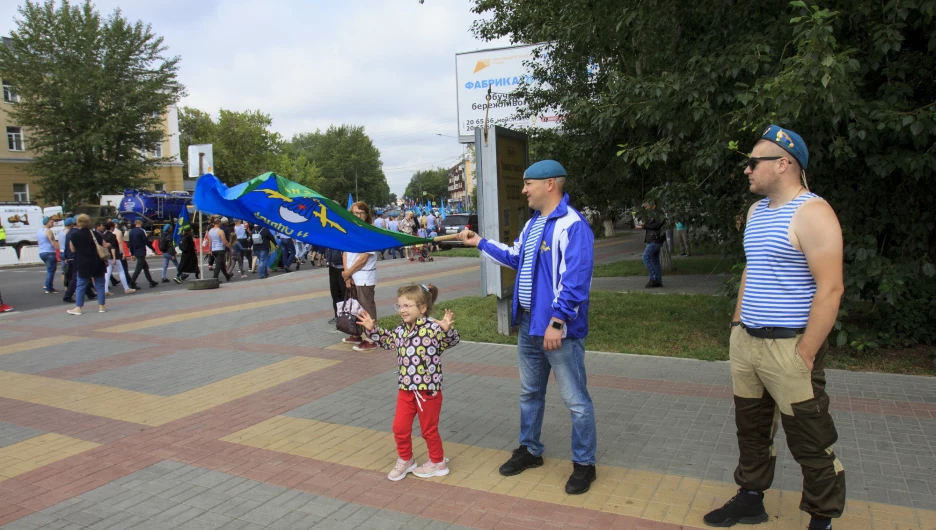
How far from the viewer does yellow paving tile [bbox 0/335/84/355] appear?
8.86m

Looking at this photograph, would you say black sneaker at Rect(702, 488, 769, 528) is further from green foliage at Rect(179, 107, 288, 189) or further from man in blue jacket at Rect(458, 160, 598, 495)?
green foliage at Rect(179, 107, 288, 189)

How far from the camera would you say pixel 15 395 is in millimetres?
6566

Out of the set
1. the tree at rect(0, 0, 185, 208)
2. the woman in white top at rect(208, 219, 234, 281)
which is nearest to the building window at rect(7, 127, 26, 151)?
the tree at rect(0, 0, 185, 208)

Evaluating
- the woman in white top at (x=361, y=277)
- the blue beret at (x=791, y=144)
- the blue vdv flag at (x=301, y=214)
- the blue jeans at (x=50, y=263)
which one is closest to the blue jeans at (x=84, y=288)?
the blue jeans at (x=50, y=263)

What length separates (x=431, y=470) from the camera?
4355mm

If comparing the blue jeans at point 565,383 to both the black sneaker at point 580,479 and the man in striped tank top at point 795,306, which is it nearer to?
the black sneaker at point 580,479

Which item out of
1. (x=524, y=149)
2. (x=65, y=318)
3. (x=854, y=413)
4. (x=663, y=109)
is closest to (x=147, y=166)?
(x=65, y=318)

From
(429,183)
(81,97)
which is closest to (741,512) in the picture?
(81,97)

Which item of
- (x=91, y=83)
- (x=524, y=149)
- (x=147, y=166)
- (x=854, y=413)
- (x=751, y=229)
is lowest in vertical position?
(x=854, y=413)

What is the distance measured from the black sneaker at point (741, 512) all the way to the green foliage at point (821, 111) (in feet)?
11.7

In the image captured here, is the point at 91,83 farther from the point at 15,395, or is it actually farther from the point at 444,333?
the point at 444,333

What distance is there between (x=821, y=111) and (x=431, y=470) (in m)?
4.75

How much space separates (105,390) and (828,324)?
6.54 m

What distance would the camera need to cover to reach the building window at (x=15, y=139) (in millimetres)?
43656
